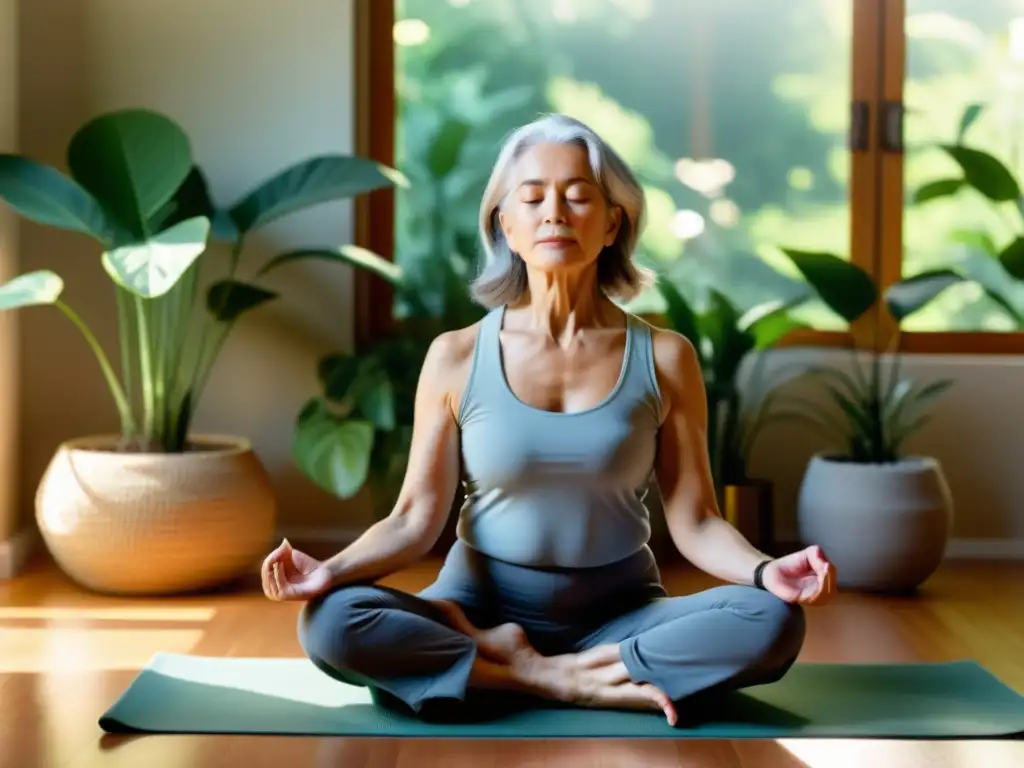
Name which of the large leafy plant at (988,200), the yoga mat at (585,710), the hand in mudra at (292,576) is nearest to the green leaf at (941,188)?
the large leafy plant at (988,200)

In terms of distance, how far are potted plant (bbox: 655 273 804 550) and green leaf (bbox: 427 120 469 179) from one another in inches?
26.1

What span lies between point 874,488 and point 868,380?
0.65 metres

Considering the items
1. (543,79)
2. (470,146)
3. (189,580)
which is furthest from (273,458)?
(543,79)

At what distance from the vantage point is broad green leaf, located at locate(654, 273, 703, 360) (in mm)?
3787

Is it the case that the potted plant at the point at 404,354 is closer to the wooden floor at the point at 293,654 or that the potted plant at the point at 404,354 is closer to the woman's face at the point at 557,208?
the wooden floor at the point at 293,654

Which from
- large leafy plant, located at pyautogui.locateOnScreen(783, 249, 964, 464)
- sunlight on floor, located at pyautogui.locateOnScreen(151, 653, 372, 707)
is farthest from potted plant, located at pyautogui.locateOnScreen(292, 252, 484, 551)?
large leafy plant, located at pyautogui.locateOnScreen(783, 249, 964, 464)

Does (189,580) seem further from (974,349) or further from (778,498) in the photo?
(974,349)

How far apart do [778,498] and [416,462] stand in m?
1.93

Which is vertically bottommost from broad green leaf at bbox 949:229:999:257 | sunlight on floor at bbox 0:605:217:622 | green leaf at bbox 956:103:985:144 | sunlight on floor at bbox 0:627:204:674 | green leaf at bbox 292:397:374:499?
sunlight on floor at bbox 0:605:217:622

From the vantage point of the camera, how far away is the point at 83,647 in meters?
2.84

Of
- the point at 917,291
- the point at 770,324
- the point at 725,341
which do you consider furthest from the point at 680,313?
the point at 917,291

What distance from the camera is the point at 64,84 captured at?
3.95 m

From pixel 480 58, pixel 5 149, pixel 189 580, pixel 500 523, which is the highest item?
pixel 480 58

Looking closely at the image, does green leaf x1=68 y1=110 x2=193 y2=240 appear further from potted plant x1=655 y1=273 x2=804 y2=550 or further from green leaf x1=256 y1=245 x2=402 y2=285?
potted plant x1=655 y1=273 x2=804 y2=550
